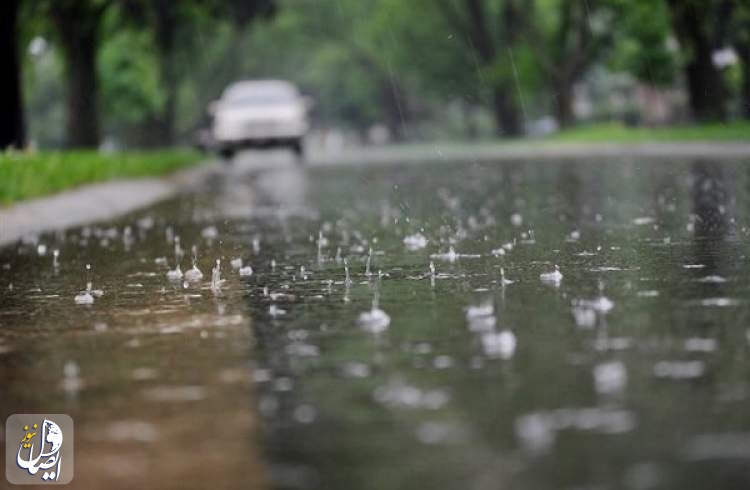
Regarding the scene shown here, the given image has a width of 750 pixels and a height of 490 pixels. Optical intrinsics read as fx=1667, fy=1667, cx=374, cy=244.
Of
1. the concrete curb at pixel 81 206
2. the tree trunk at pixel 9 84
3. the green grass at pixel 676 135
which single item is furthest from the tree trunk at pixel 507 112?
the tree trunk at pixel 9 84

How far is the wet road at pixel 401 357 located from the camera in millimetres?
5094

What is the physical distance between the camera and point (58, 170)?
81.9ft

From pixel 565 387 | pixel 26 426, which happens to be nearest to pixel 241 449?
pixel 26 426

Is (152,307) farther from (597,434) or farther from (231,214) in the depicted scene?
(231,214)

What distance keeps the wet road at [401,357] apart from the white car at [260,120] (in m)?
30.3

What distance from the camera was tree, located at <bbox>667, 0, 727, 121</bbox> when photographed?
43.7 metres

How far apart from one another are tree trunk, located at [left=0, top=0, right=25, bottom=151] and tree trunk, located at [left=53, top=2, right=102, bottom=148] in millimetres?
5797

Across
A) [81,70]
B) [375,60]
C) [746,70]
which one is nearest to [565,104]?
[746,70]

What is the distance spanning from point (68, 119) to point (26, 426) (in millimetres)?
32456

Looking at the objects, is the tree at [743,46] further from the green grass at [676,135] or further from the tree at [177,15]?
the tree at [177,15]

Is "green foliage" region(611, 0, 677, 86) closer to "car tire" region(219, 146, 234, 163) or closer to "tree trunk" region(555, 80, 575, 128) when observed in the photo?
"tree trunk" region(555, 80, 575, 128)
